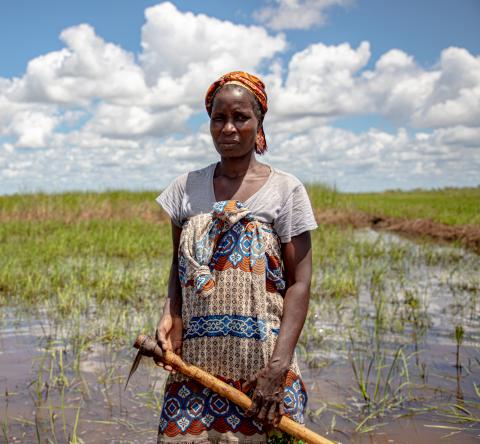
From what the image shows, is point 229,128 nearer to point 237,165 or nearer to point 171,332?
point 237,165

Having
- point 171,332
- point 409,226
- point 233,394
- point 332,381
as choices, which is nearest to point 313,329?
point 332,381

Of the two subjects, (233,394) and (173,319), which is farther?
(173,319)

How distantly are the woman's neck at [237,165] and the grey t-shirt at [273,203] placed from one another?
0.06m

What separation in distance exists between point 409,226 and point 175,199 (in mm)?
11751

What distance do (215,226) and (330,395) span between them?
6.85 ft

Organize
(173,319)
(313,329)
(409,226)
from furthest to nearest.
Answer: (409,226), (313,329), (173,319)

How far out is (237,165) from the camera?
1.71 metres

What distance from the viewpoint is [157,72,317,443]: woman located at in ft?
5.25

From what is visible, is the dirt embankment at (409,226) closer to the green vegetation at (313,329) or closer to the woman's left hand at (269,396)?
the green vegetation at (313,329)

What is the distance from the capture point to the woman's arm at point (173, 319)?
1.69 metres

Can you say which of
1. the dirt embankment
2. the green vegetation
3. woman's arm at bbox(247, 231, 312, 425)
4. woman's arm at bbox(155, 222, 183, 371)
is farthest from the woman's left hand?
the dirt embankment

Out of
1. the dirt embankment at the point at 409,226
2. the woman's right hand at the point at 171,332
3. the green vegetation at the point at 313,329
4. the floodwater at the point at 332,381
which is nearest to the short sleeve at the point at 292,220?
the woman's right hand at the point at 171,332

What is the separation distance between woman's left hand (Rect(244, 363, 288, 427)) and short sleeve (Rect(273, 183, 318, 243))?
40 cm

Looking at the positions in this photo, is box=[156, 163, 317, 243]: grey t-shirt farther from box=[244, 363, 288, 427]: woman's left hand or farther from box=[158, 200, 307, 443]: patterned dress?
box=[244, 363, 288, 427]: woman's left hand
